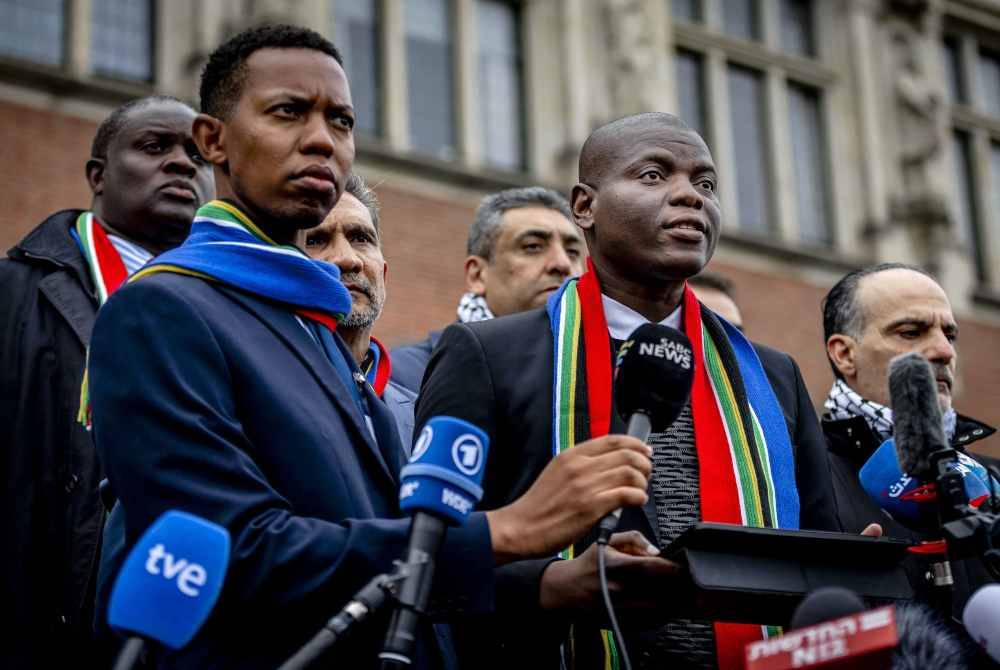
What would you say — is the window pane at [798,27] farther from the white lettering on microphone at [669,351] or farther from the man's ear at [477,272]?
the white lettering on microphone at [669,351]

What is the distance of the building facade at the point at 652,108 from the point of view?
10.6m

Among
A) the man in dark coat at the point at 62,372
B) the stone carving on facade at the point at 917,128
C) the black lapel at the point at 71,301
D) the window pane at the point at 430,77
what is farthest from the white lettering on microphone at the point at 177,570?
the stone carving on facade at the point at 917,128

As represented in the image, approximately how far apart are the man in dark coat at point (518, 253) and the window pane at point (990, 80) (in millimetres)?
11722

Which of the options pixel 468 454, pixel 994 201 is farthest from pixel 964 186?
pixel 468 454

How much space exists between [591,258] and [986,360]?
1240 centimetres

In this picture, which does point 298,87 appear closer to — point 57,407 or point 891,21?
point 57,407

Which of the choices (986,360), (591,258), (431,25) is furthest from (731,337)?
(986,360)

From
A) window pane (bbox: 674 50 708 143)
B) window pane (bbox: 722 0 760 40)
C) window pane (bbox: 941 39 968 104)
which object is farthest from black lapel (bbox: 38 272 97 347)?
window pane (bbox: 941 39 968 104)

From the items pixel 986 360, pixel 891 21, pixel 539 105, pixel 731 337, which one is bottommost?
pixel 731 337

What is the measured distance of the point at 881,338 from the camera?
484 centimetres

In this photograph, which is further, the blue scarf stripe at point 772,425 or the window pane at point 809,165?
the window pane at point 809,165

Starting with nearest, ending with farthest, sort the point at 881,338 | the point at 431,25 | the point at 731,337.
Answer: the point at 731,337, the point at 881,338, the point at 431,25

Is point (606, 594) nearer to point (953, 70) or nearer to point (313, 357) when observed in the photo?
point (313, 357)

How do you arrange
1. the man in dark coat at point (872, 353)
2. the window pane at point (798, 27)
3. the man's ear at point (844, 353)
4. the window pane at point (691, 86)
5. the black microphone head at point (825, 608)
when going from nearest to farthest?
the black microphone head at point (825, 608) → the man in dark coat at point (872, 353) → the man's ear at point (844, 353) → the window pane at point (691, 86) → the window pane at point (798, 27)
